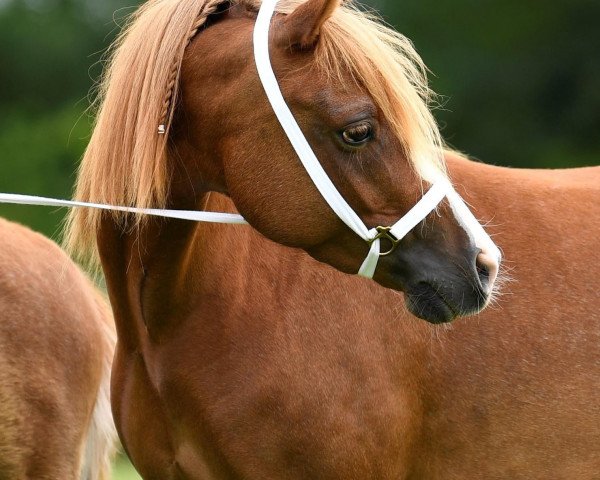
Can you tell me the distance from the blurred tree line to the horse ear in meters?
16.9

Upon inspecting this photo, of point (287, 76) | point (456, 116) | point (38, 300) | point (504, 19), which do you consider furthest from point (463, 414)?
point (504, 19)

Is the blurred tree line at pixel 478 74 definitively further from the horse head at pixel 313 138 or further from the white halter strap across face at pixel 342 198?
the white halter strap across face at pixel 342 198

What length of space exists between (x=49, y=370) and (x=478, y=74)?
1804 cm

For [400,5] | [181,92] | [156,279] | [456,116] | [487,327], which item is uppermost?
[181,92]

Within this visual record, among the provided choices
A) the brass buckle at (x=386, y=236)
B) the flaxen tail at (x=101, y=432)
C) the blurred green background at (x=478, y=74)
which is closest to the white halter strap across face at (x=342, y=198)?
the brass buckle at (x=386, y=236)

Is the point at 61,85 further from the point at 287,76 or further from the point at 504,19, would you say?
the point at 287,76

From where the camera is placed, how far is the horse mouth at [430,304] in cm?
346

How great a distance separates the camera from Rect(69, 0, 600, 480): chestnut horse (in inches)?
136

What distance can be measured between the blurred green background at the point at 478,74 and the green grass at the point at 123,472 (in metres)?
10.7

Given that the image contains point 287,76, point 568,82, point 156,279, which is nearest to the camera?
point 287,76

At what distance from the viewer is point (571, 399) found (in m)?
3.97

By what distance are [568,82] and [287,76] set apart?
61.9 ft

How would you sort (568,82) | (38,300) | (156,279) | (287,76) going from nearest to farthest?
(287,76)
(156,279)
(38,300)
(568,82)

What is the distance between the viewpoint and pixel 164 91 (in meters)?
3.55
